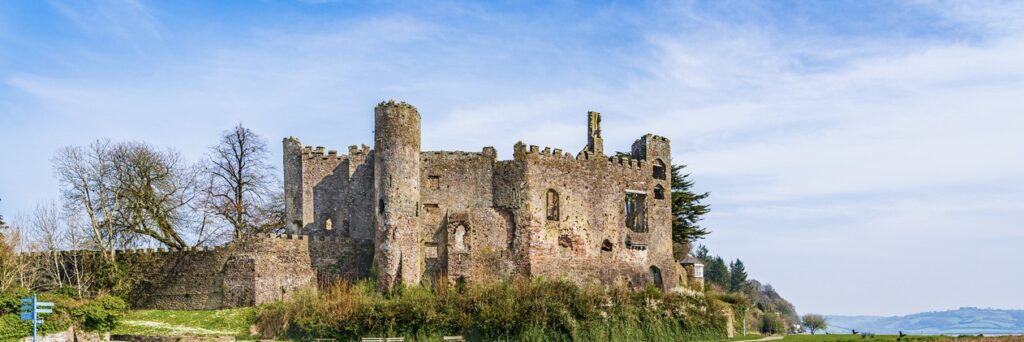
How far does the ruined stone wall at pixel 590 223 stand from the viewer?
4784 centimetres

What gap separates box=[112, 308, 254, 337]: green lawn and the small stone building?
212 inches

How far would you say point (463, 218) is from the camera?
46.8 meters

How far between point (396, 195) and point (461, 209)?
379cm

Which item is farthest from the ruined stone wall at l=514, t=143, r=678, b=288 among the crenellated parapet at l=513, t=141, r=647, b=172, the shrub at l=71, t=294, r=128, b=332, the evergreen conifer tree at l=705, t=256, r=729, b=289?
the evergreen conifer tree at l=705, t=256, r=729, b=289

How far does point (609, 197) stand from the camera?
165 ft

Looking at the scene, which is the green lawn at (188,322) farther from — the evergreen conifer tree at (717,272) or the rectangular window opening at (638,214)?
the evergreen conifer tree at (717,272)

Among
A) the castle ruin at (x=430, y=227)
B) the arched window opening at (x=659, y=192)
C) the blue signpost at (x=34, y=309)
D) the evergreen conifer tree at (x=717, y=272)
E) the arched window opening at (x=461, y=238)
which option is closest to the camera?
the blue signpost at (x=34, y=309)

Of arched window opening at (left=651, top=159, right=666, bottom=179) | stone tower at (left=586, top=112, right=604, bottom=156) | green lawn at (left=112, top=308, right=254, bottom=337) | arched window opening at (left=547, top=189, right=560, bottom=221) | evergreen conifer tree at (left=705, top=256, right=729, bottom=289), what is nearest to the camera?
green lawn at (left=112, top=308, right=254, bottom=337)

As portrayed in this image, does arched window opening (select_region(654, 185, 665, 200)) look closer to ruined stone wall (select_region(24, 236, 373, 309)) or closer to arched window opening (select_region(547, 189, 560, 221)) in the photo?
arched window opening (select_region(547, 189, 560, 221))

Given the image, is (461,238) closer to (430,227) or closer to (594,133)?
(430,227)

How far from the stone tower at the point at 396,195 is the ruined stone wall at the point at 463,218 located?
1.45m

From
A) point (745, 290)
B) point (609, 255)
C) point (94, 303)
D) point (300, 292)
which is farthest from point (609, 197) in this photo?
point (745, 290)

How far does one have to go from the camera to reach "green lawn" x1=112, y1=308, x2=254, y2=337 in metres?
38.6

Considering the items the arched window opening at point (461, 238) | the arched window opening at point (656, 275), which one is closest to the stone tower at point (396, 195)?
the arched window opening at point (461, 238)
